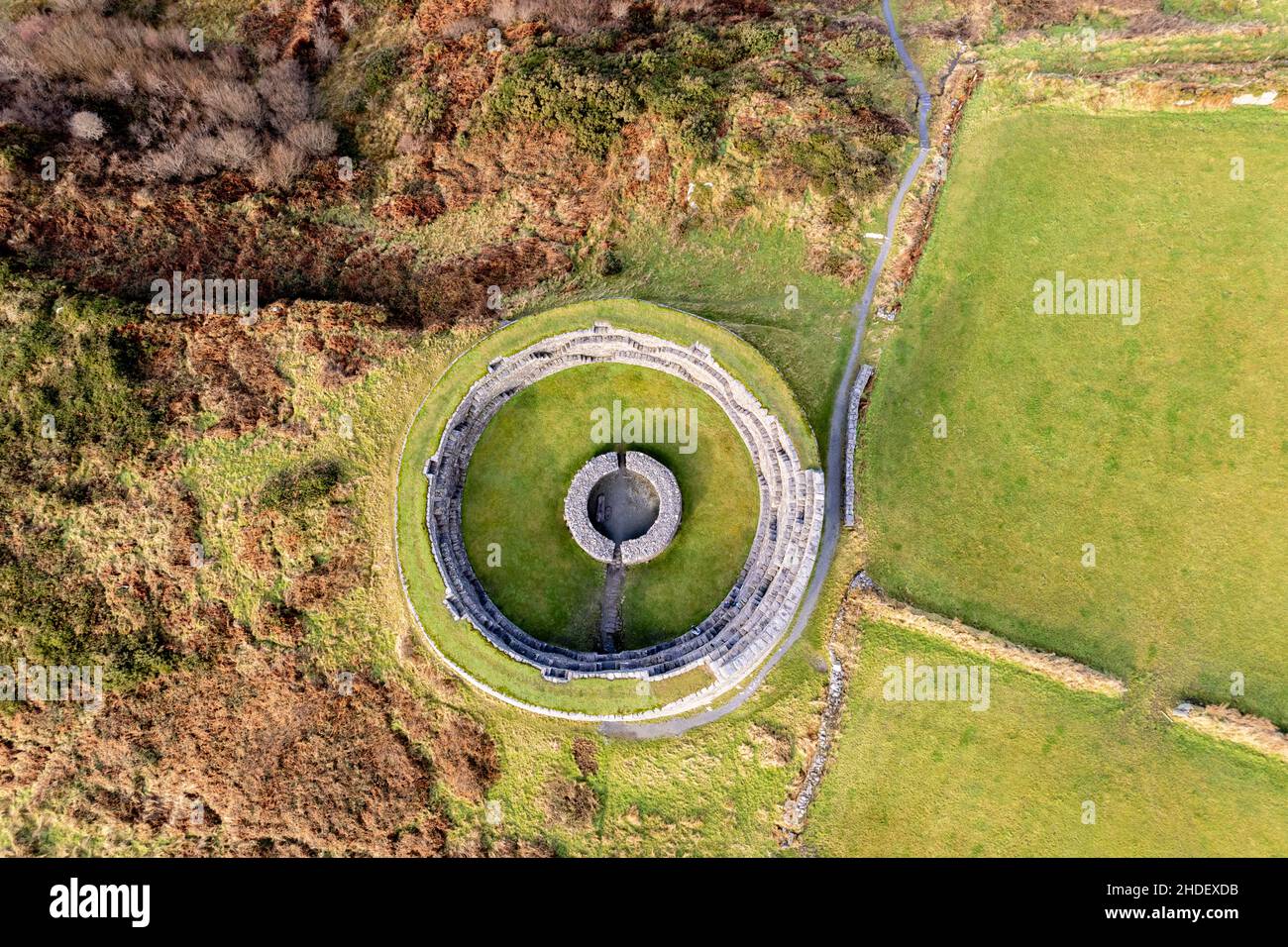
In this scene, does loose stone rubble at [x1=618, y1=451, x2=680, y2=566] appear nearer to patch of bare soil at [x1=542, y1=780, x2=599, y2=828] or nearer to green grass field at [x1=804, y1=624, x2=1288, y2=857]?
green grass field at [x1=804, y1=624, x2=1288, y2=857]

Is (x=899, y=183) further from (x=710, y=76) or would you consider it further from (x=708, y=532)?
(x=708, y=532)

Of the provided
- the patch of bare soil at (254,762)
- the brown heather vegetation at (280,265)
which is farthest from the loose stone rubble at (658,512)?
the patch of bare soil at (254,762)

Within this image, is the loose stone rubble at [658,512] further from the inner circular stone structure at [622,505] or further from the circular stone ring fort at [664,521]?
the inner circular stone structure at [622,505]

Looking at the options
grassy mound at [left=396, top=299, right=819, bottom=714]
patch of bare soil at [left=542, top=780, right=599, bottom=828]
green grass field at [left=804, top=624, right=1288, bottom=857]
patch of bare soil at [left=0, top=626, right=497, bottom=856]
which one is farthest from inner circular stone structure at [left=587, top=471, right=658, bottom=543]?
patch of bare soil at [left=0, top=626, right=497, bottom=856]

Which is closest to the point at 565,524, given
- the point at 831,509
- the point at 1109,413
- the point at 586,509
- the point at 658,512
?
the point at 586,509

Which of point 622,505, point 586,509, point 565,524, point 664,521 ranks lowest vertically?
point 664,521

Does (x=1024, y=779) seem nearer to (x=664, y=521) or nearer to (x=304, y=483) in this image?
(x=664, y=521)
